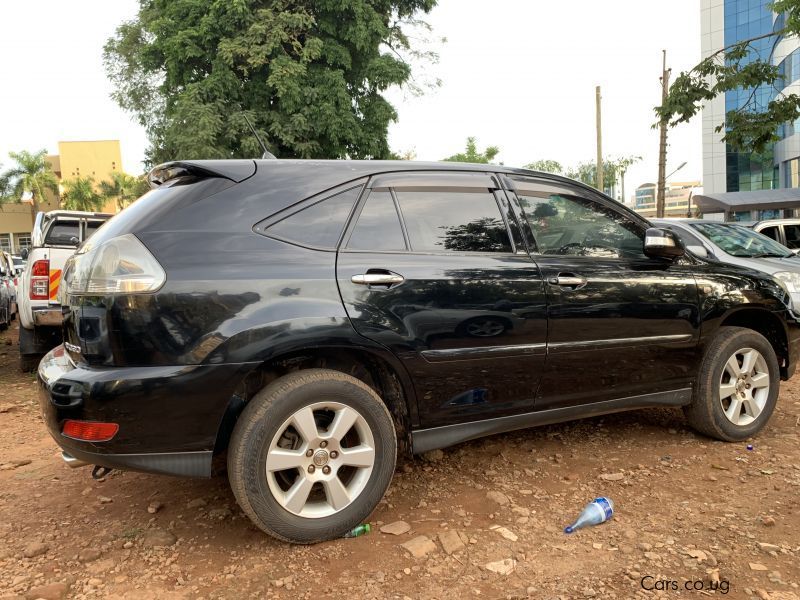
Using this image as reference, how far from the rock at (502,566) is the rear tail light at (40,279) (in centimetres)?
547

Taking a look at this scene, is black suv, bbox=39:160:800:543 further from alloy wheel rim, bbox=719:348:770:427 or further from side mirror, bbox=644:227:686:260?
alloy wheel rim, bbox=719:348:770:427

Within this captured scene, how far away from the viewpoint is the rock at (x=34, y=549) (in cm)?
255

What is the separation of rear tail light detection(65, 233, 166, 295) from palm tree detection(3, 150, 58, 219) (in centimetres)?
5382

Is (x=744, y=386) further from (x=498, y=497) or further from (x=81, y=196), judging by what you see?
(x=81, y=196)

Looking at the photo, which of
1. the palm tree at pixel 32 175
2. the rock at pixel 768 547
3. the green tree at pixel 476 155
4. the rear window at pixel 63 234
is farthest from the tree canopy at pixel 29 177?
the rock at pixel 768 547

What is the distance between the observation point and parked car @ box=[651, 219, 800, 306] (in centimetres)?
618

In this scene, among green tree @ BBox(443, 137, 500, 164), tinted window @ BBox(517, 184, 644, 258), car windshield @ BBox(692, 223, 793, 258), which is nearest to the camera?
tinted window @ BBox(517, 184, 644, 258)

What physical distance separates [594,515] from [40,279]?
229 inches

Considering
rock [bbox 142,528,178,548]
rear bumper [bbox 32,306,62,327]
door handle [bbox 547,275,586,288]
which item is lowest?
rock [bbox 142,528,178,548]

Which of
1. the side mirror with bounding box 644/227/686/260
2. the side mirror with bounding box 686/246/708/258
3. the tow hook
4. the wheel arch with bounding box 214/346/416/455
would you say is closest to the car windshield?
the side mirror with bounding box 686/246/708/258

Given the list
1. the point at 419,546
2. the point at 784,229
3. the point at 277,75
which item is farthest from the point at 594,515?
the point at 277,75

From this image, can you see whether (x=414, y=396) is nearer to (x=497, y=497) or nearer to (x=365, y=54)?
(x=497, y=497)

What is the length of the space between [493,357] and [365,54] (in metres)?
16.7

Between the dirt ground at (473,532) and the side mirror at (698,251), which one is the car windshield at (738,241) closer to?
the side mirror at (698,251)
